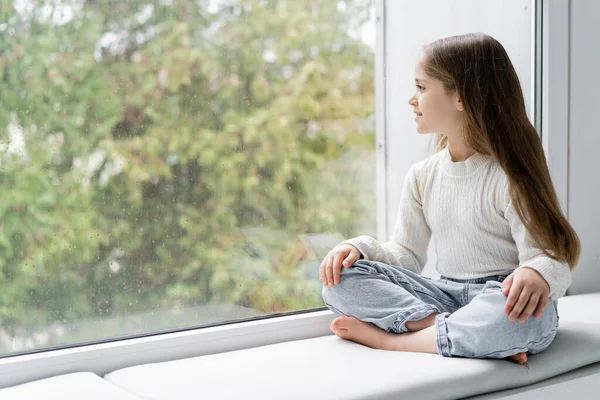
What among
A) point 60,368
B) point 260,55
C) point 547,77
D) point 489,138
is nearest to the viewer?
point 60,368

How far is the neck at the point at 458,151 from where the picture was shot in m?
1.48

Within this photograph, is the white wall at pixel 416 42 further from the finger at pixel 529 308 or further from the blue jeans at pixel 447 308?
the finger at pixel 529 308

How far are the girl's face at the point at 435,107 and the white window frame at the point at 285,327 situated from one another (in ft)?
1.19

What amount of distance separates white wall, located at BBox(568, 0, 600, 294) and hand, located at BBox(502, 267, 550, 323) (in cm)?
59

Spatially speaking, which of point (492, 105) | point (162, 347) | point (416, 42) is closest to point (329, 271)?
point (162, 347)

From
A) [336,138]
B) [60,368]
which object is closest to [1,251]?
[60,368]

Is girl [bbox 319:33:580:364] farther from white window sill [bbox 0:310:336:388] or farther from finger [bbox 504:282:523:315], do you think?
white window sill [bbox 0:310:336:388]

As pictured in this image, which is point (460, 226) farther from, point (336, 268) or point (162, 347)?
point (162, 347)

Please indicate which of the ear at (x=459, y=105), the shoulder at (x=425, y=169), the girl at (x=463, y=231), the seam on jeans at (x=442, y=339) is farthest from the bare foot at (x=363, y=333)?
the ear at (x=459, y=105)

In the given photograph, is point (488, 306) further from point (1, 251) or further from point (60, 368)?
point (1, 251)

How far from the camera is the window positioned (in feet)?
4.40

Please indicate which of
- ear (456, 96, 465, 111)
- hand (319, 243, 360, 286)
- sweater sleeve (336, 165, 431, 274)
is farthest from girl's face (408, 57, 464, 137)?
hand (319, 243, 360, 286)

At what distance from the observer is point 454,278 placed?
4.86 ft

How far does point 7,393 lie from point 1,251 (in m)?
0.28
